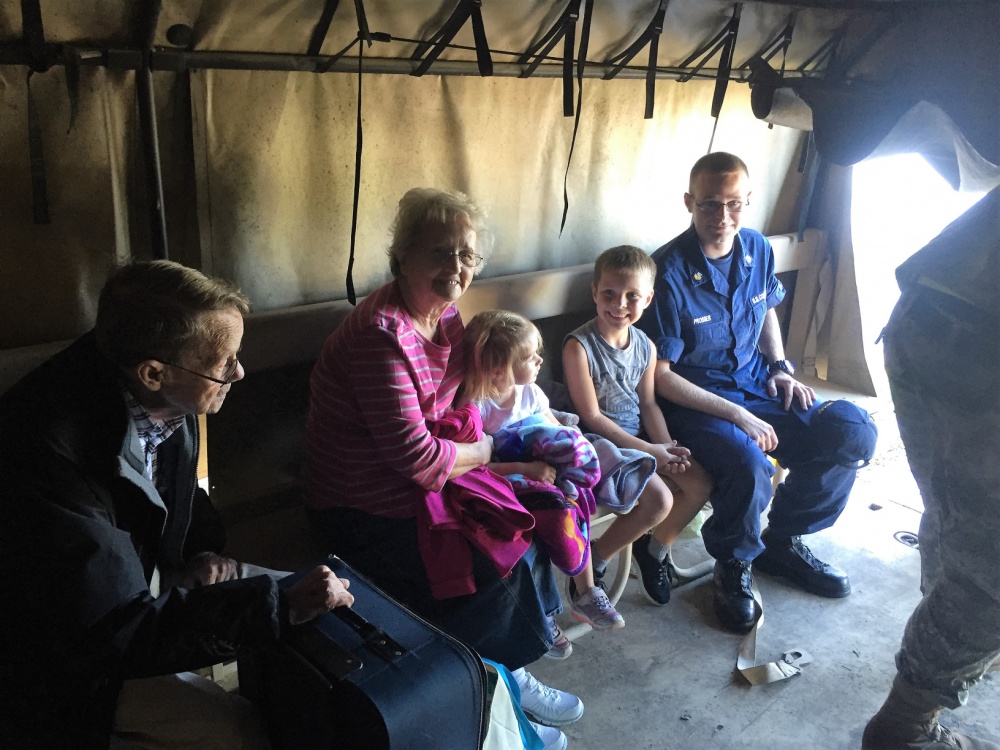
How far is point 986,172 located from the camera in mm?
1836

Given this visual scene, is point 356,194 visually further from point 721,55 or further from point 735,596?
point 735,596

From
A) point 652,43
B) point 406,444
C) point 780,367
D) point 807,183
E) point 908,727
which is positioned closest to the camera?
point 406,444

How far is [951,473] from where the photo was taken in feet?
5.88

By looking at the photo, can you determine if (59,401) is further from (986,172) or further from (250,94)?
(986,172)

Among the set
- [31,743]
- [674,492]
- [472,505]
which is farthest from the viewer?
[674,492]

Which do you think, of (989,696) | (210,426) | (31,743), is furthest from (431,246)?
(989,696)

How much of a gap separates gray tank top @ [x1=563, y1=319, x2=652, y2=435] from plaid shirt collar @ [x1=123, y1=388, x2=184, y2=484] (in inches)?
50.3

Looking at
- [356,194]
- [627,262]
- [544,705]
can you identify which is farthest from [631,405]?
[356,194]

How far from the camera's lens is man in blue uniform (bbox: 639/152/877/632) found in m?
2.53

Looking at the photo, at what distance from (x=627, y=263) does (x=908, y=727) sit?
1384mm

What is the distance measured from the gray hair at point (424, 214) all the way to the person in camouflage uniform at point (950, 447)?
998 mm

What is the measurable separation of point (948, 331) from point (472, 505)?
1090 millimetres

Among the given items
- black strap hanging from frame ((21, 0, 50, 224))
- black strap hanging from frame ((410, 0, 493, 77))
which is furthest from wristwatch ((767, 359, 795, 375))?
black strap hanging from frame ((21, 0, 50, 224))

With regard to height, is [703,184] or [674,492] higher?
[703,184]
